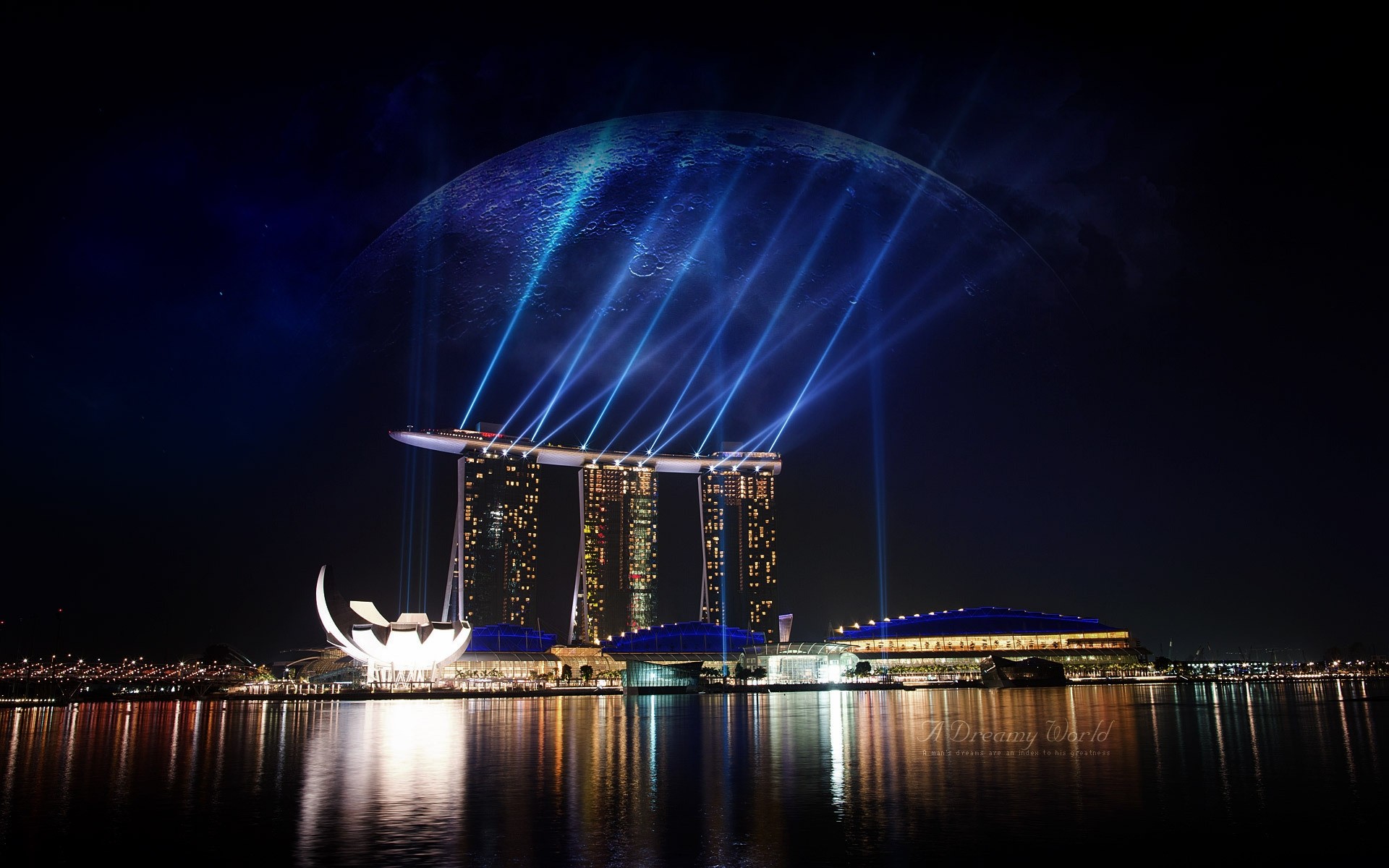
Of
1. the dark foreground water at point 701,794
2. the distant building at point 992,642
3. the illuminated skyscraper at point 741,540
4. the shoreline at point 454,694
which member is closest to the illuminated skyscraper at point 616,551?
the illuminated skyscraper at point 741,540

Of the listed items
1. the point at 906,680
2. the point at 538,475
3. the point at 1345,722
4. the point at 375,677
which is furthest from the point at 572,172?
the point at 538,475

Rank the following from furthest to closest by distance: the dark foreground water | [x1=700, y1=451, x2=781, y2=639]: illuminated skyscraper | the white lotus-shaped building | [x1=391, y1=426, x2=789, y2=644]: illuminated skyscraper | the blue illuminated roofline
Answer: [x1=700, y1=451, x2=781, y2=639]: illuminated skyscraper → [x1=391, y1=426, x2=789, y2=644]: illuminated skyscraper → the blue illuminated roofline → the white lotus-shaped building → the dark foreground water

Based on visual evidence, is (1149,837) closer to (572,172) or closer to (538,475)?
(572,172)

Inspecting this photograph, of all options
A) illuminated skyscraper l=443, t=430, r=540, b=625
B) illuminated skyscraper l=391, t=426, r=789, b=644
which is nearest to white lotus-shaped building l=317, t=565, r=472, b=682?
illuminated skyscraper l=443, t=430, r=540, b=625

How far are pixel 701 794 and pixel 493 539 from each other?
9048cm

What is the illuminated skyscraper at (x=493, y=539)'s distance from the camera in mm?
97375

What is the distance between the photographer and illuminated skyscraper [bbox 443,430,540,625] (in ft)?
319

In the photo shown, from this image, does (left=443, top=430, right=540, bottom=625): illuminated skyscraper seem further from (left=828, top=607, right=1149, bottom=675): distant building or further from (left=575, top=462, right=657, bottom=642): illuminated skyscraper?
(left=828, top=607, right=1149, bottom=675): distant building

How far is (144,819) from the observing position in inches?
443

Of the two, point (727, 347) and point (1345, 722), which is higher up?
point (727, 347)

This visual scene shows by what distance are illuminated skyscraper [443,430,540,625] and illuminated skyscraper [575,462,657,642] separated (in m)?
7.00

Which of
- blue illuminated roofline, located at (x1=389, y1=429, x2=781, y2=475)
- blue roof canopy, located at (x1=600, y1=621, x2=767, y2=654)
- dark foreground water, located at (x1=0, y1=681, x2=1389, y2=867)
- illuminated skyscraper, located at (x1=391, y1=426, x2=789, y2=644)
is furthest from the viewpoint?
illuminated skyscraper, located at (x1=391, y1=426, x2=789, y2=644)

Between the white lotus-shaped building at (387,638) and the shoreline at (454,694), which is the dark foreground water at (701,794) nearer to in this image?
the shoreline at (454,694)

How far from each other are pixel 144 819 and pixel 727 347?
27666 mm
